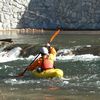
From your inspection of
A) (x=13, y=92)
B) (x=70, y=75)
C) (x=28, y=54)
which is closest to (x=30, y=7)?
(x=28, y=54)

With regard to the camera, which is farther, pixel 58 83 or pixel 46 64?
pixel 46 64

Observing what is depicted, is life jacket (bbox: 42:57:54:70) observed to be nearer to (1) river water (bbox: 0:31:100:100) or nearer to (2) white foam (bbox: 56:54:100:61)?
(1) river water (bbox: 0:31:100:100)

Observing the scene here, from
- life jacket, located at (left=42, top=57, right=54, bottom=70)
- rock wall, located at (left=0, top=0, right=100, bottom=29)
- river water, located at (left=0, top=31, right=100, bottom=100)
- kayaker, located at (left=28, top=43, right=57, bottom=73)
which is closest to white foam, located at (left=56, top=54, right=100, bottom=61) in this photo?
river water, located at (left=0, top=31, right=100, bottom=100)

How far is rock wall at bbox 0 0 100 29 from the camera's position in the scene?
53219 millimetres

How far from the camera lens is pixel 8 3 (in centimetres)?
5528

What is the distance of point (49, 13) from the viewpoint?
54688 mm

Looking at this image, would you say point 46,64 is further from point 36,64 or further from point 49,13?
point 49,13

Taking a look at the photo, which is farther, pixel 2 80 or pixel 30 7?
pixel 30 7

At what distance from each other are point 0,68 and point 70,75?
3896 millimetres

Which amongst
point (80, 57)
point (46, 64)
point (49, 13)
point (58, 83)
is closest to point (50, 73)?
point (46, 64)

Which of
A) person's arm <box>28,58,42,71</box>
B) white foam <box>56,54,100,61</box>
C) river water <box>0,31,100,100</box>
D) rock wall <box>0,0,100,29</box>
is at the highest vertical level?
person's arm <box>28,58,42,71</box>

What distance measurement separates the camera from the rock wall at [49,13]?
5322 centimetres

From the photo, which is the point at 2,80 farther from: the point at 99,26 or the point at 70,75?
the point at 99,26

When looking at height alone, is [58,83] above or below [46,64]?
below
